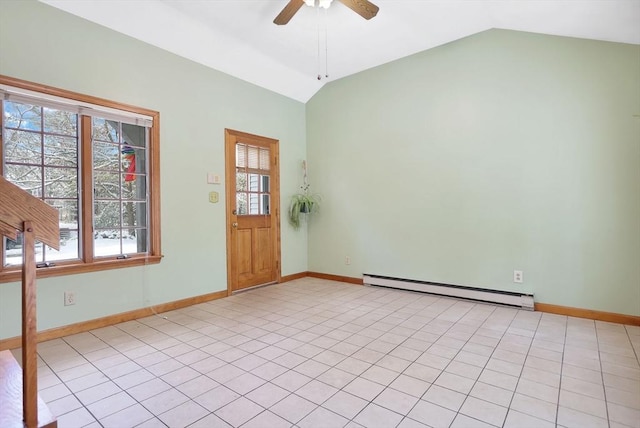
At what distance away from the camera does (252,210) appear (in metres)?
4.75

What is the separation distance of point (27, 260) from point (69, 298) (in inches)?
93.6

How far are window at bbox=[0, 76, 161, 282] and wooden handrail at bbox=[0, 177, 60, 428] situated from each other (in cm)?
220

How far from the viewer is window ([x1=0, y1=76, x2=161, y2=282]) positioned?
8.92 ft

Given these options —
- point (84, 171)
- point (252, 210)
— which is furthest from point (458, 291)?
point (84, 171)

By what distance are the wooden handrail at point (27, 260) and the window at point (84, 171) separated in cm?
220

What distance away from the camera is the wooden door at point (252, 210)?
4.38 metres

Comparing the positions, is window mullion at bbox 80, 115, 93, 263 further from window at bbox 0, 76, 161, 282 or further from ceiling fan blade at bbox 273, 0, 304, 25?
ceiling fan blade at bbox 273, 0, 304, 25

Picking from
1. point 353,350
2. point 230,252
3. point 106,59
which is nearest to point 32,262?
point 353,350

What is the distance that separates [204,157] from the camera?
159 inches

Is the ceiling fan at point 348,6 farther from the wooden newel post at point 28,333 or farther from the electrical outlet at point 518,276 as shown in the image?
the electrical outlet at point 518,276

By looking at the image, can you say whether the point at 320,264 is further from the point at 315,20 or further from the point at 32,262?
the point at 32,262

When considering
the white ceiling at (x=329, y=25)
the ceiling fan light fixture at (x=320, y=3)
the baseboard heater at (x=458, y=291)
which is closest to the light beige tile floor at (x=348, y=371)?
the baseboard heater at (x=458, y=291)

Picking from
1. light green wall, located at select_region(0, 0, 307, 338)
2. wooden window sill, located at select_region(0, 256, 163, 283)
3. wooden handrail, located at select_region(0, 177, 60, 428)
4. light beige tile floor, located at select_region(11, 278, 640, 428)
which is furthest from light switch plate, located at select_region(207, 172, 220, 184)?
wooden handrail, located at select_region(0, 177, 60, 428)

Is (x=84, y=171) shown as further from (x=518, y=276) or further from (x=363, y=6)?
(x=518, y=276)
